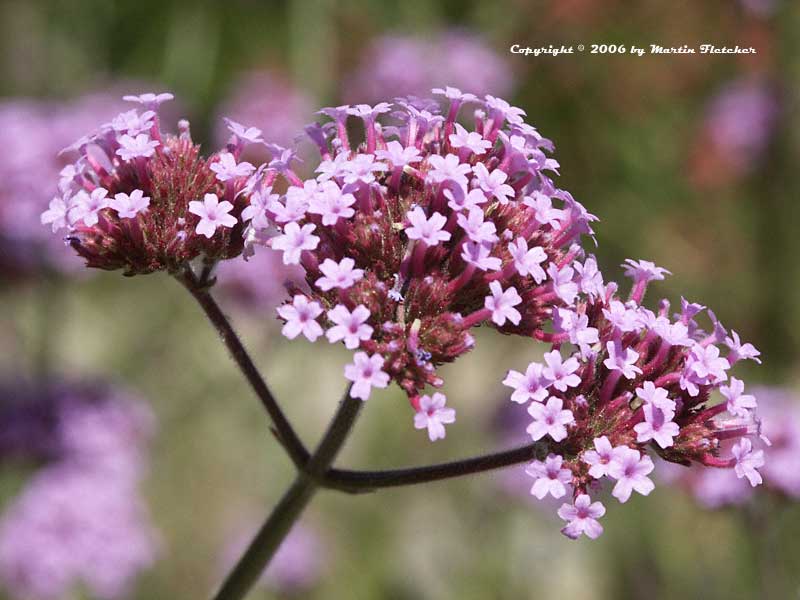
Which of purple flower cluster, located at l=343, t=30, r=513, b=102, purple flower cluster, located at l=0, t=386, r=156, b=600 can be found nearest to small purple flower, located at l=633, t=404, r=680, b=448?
purple flower cluster, located at l=0, t=386, r=156, b=600

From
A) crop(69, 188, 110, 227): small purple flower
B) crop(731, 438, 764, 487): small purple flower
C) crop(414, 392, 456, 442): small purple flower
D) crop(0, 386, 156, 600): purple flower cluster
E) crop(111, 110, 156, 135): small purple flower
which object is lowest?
crop(0, 386, 156, 600): purple flower cluster

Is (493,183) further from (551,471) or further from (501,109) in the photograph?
(551,471)

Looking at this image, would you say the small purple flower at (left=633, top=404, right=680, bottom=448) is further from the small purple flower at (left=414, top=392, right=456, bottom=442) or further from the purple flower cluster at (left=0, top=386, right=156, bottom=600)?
Result: the purple flower cluster at (left=0, top=386, right=156, bottom=600)

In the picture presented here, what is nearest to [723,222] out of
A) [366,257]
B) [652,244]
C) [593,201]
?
[652,244]

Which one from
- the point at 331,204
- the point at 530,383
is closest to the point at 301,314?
the point at 331,204

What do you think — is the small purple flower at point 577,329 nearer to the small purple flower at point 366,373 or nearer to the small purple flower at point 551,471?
the small purple flower at point 551,471

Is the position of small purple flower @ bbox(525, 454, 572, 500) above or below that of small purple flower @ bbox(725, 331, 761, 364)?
below

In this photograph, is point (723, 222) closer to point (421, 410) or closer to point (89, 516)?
point (89, 516)
